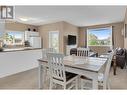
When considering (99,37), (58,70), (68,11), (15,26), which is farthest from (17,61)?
(99,37)

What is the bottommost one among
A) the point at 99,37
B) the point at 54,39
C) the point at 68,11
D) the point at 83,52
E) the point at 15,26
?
the point at 83,52

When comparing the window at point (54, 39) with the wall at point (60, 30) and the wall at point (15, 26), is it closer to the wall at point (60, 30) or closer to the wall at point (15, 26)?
the wall at point (60, 30)

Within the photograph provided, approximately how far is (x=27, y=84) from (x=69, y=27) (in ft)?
18.0

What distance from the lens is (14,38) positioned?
24.1 feet

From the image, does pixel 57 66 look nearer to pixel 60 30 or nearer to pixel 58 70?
pixel 58 70

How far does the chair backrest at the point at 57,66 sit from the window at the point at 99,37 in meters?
6.90

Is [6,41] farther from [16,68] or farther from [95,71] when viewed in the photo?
[95,71]

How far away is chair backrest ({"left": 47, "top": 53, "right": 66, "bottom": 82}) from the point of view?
2160 millimetres

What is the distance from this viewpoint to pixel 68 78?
7.91 ft

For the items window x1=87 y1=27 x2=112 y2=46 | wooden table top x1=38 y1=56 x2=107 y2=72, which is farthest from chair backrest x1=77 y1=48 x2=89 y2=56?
window x1=87 y1=27 x2=112 y2=46

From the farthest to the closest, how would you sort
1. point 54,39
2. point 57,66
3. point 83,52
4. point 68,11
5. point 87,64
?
point 54,39 < point 68,11 < point 83,52 < point 87,64 < point 57,66

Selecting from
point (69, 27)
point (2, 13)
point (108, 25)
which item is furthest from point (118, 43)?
point (2, 13)

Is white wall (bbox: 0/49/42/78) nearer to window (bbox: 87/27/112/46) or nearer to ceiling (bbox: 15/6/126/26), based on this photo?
ceiling (bbox: 15/6/126/26)

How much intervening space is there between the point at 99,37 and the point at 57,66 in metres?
7.21
